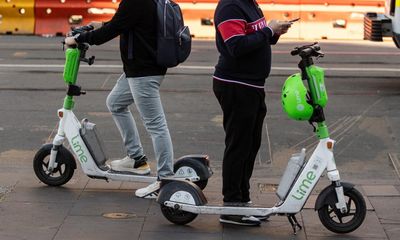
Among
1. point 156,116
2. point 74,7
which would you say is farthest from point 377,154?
point 74,7

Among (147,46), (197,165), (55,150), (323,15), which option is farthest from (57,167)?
(323,15)

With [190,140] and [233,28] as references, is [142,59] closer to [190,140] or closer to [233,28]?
[233,28]

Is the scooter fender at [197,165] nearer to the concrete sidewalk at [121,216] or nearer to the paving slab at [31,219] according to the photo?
the concrete sidewalk at [121,216]

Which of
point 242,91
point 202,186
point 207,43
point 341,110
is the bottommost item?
point 207,43

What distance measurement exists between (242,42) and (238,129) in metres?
0.62

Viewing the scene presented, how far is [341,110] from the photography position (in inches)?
385

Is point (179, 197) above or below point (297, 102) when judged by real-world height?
below

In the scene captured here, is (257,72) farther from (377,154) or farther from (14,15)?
(14,15)

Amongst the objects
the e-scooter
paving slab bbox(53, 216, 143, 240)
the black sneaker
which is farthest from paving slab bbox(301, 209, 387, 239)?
paving slab bbox(53, 216, 143, 240)

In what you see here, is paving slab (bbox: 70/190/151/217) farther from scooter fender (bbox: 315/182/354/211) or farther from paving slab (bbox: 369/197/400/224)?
paving slab (bbox: 369/197/400/224)

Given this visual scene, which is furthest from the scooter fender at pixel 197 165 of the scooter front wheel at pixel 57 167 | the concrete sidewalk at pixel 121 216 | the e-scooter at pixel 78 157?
the scooter front wheel at pixel 57 167

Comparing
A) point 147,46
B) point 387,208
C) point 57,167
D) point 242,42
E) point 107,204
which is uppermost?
point 242,42

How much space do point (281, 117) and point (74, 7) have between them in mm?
8251

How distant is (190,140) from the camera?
27.8 ft
